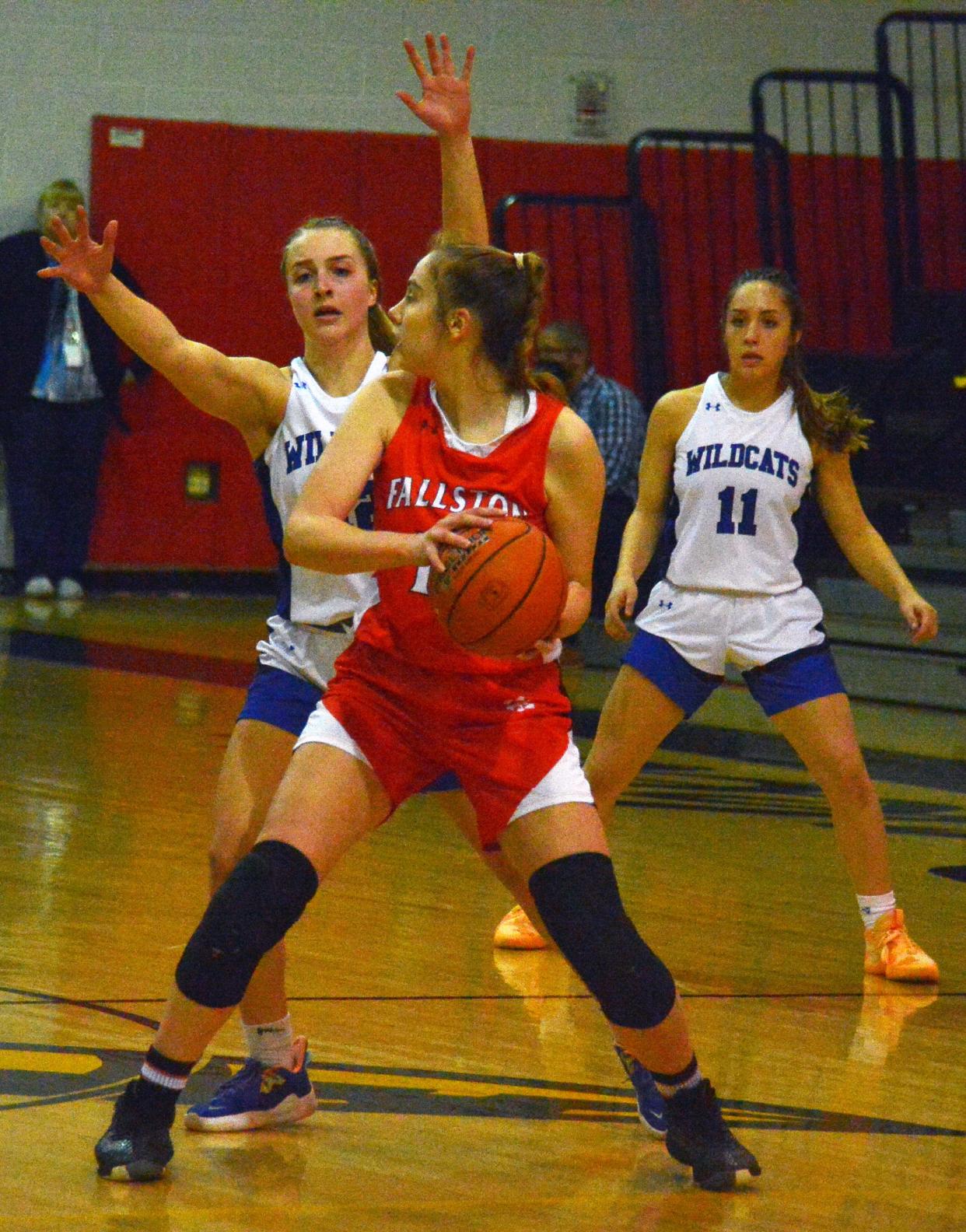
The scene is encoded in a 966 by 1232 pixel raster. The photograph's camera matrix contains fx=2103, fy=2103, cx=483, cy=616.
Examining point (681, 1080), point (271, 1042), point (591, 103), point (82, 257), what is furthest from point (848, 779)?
point (591, 103)

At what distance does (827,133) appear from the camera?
12844 millimetres

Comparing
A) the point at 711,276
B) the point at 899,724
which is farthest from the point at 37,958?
the point at 711,276

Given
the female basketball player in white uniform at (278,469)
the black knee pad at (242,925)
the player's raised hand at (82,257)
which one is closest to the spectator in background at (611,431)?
the female basketball player in white uniform at (278,469)

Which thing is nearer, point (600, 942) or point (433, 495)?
point (600, 942)

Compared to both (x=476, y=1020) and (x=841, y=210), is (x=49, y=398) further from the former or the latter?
(x=476, y=1020)

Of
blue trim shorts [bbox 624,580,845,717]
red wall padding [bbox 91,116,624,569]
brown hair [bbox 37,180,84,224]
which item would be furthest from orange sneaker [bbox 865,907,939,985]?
red wall padding [bbox 91,116,624,569]

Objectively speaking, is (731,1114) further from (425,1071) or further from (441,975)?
(441,975)

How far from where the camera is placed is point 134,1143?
2934mm

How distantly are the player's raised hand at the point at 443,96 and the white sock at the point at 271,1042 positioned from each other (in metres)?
1.57

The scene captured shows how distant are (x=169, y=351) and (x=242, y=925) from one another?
95cm

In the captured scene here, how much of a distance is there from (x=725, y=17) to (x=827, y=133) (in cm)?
96

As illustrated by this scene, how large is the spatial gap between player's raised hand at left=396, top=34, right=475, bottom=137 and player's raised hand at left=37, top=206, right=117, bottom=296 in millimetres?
659

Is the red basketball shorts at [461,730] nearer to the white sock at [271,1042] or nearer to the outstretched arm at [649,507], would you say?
the white sock at [271,1042]

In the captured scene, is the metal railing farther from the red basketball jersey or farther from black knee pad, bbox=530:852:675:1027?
black knee pad, bbox=530:852:675:1027
